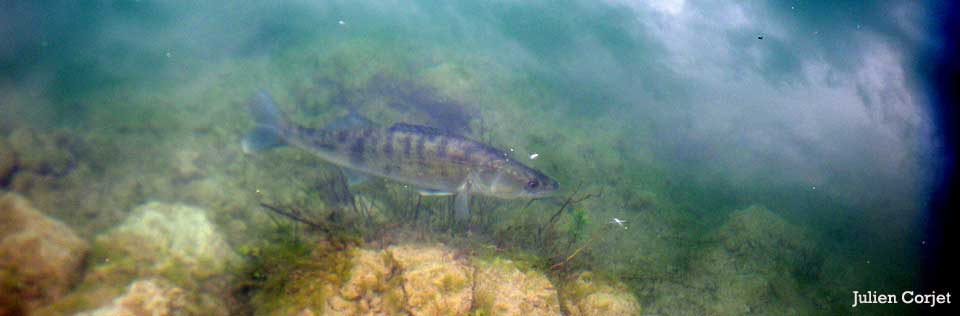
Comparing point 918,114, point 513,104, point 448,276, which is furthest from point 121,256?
point 918,114

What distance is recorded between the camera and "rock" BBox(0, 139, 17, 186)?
15.6 ft

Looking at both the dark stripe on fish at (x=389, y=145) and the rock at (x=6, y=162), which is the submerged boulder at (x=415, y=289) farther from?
the rock at (x=6, y=162)

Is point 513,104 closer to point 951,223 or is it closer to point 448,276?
point 448,276

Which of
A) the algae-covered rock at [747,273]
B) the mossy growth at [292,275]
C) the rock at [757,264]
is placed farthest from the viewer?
the rock at [757,264]

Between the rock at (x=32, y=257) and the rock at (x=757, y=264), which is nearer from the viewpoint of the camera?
the rock at (x=32, y=257)

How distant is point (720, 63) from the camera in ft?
53.8

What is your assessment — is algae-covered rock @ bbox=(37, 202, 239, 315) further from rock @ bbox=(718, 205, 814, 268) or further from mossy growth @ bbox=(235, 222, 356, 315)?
rock @ bbox=(718, 205, 814, 268)

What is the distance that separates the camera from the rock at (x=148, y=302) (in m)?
2.66

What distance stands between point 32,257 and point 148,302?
125 cm

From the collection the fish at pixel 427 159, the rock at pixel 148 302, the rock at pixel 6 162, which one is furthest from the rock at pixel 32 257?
the fish at pixel 427 159

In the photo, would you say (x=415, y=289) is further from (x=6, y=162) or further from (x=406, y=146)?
(x=6, y=162)

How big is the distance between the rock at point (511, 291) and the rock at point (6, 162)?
6389 mm

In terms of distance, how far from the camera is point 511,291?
318cm

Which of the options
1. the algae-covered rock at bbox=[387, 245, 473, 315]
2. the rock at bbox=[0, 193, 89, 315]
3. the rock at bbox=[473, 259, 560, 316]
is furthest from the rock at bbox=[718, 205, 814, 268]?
the rock at bbox=[0, 193, 89, 315]
